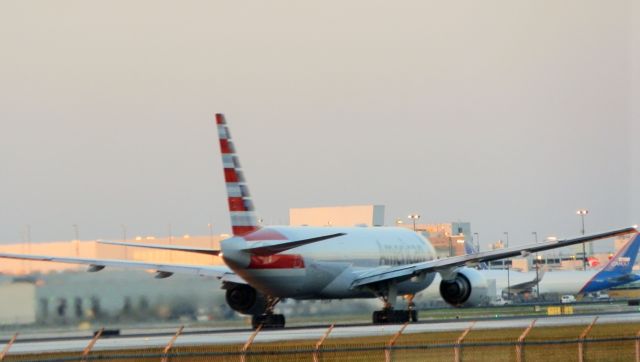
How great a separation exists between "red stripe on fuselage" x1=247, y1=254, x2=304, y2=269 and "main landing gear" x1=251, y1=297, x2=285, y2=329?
311cm

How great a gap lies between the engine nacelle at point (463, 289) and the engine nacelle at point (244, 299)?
29.8 feet

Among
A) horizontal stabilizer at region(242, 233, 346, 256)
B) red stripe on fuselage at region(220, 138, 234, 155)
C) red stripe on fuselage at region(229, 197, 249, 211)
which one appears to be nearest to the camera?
horizontal stabilizer at region(242, 233, 346, 256)

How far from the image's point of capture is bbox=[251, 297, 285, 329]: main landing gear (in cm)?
5744

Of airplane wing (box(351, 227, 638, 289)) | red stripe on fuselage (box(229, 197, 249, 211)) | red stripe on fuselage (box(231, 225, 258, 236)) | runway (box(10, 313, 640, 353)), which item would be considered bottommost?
runway (box(10, 313, 640, 353))

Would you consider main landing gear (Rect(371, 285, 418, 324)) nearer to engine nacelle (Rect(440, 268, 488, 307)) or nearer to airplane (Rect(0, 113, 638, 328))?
airplane (Rect(0, 113, 638, 328))

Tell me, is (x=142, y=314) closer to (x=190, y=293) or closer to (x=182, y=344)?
(x=190, y=293)

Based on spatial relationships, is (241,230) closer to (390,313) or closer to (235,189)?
(235,189)

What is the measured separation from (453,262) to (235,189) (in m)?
10.6

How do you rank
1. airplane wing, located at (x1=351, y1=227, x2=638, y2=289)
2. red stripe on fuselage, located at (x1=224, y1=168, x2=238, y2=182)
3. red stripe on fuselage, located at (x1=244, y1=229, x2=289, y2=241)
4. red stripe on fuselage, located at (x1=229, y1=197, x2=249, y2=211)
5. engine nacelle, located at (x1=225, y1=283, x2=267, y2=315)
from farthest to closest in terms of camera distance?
engine nacelle, located at (x1=225, y1=283, x2=267, y2=315)
airplane wing, located at (x1=351, y1=227, x2=638, y2=289)
red stripe on fuselage, located at (x1=224, y1=168, x2=238, y2=182)
red stripe on fuselage, located at (x1=229, y1=197, x2=249, y2=211)
red stripe on fuselage, located at (x1=244, y1=229, x2=289, y2=241)

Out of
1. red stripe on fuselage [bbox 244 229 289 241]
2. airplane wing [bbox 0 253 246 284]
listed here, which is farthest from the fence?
airplane wing [bbox 0 253 246 284]

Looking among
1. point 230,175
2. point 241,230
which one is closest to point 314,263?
point 241,230

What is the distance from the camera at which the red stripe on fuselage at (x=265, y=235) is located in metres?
53.3

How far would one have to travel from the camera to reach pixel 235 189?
54000 mm

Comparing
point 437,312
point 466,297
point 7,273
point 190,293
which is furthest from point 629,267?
point 7,273
